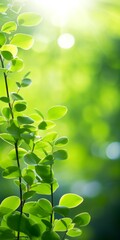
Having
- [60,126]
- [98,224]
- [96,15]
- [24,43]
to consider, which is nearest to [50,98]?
[60,126]

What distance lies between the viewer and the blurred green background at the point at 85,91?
201cm

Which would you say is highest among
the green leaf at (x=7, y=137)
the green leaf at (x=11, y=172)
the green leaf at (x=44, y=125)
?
the green leaf at (x=44, y=125)

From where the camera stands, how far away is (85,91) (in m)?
2.15

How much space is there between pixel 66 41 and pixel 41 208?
138cm

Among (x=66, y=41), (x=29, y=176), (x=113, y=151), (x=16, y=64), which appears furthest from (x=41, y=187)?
(x=113, y=151)

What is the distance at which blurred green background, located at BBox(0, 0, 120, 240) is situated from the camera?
201cm

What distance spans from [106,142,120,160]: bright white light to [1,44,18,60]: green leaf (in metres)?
1.69

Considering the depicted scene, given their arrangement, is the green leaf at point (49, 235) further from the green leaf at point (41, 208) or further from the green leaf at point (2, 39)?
the green leaf at point (2, 39)

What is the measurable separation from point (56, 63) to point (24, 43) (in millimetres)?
1499

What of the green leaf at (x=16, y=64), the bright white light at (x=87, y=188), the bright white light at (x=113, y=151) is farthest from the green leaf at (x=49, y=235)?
the bright white light at (x=113, y=151)

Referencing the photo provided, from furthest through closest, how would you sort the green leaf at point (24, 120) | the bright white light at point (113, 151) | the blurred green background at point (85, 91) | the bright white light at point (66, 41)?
the bright white light at point (113, 151), the blurred green background at point (85, 91), the bright white light at point (66, 41), the green leaf at point (24, 120)

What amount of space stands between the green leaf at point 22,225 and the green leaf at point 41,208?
0.02 meters

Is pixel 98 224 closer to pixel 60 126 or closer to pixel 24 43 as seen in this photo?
pixel 60 126

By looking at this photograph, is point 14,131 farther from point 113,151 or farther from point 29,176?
point 113,151
